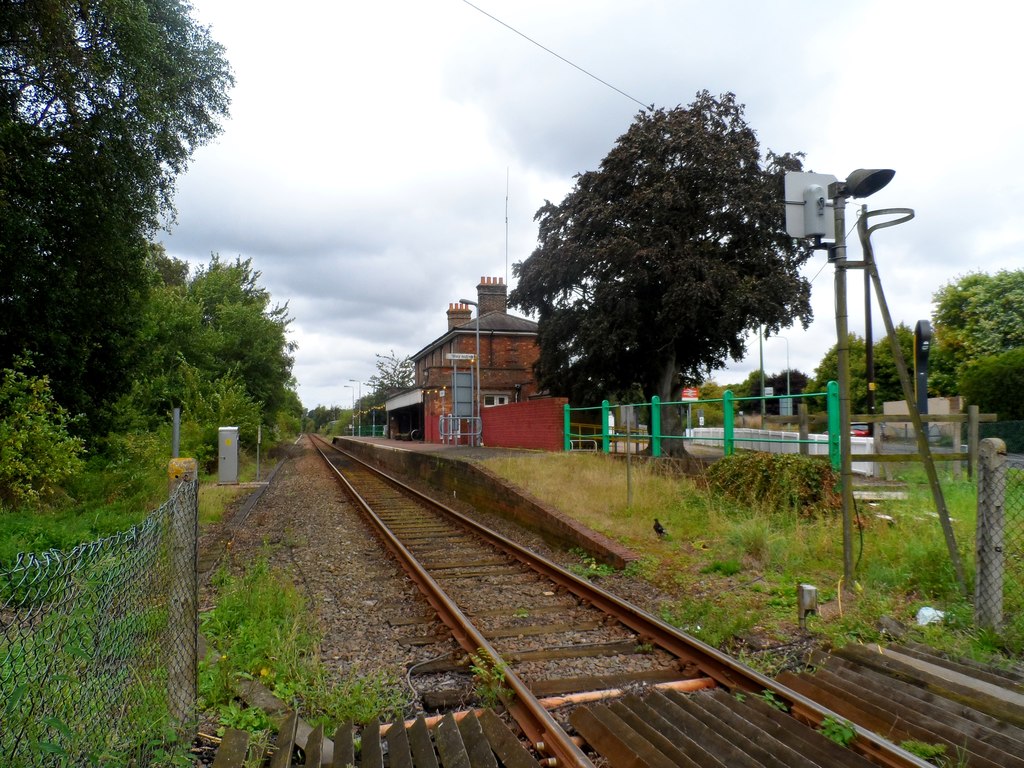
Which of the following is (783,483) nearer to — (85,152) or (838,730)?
(838,730)

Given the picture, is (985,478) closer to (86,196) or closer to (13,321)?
(86,196)

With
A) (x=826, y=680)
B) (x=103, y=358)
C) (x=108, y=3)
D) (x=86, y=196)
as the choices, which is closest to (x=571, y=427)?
(x=103, y=358)

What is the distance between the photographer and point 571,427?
21109 mm

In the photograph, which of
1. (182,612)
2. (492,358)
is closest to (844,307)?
(182,612)

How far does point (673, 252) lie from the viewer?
20.5 metres

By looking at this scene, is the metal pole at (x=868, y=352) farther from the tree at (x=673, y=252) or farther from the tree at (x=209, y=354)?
the tree at (x=209, y=354)

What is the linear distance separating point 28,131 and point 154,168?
1978 millimetres

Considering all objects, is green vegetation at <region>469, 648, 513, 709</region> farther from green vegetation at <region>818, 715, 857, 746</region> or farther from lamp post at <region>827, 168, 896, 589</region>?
lamp post at <region>827, 168, 896, 589</region>

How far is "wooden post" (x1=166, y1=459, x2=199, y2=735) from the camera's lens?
147 inches

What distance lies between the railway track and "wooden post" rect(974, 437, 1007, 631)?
1802 mm

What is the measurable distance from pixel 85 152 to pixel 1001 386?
3565 cm

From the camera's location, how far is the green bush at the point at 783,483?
888 centimetres

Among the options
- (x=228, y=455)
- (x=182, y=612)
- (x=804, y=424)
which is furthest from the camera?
(x=228, y=455)

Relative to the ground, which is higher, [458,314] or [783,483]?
[458,314]
